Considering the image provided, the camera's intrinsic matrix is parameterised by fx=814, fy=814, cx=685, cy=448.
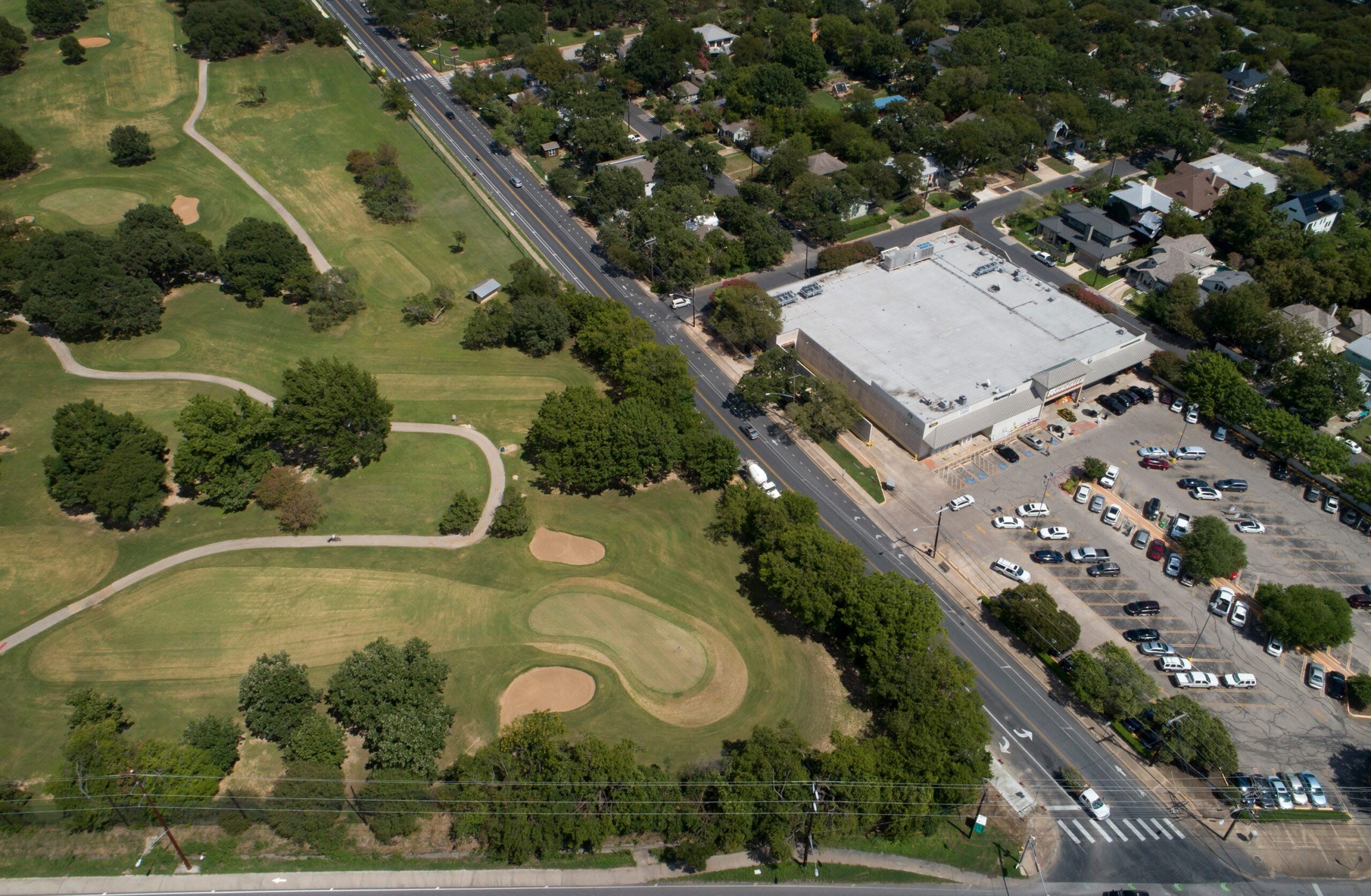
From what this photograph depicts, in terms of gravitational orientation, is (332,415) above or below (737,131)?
below

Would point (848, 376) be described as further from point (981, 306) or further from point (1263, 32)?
point (1263, 32)

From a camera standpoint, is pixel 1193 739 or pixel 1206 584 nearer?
pixel 1193 739

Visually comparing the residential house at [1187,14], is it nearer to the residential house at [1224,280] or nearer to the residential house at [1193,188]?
the residential house at [1193,188]

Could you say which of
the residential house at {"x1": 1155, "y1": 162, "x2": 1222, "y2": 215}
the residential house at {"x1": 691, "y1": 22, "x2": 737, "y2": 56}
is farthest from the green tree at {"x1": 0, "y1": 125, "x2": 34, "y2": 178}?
the residential house at {"x1": 1155, "y1": 162, "x2": 1222, "y2": 215}

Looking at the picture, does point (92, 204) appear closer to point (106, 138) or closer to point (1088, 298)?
point (106, 138)

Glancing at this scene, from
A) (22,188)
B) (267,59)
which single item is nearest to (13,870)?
(22,188)

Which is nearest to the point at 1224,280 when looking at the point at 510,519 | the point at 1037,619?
the point at 1037,619

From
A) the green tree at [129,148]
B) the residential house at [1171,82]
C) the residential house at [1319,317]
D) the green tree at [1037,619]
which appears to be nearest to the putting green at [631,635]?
the green tree at [1037,619]

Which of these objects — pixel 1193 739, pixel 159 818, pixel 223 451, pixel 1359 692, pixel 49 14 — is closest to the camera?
pixel 159 818
